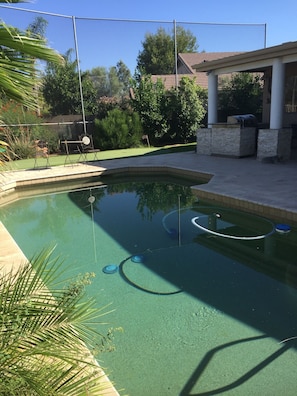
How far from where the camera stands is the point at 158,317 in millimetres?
3053

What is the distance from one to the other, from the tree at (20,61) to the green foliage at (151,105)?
13.7 m

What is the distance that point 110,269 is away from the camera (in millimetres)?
4008

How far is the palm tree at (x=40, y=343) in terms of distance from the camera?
3.69 ft

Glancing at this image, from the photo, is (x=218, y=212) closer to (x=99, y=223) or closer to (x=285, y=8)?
(x=99, y=223)

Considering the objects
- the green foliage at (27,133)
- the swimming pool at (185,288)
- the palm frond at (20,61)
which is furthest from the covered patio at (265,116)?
the palm frond at (20,61)

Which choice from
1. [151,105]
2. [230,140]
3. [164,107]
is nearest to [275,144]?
[230,140]

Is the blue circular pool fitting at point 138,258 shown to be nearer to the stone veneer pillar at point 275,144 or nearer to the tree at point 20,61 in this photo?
the tree at point 20,61

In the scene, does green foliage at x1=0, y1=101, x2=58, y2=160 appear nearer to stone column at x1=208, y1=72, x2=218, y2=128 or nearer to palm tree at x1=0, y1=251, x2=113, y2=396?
stone column at x1=208, y1=72, x2=218, y2=128

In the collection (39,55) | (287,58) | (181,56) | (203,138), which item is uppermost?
(181,56)

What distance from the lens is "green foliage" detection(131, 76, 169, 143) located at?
15.0 meters

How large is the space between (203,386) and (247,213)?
375cm

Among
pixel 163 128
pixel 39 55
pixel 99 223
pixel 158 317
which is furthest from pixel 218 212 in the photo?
pixel 163 128

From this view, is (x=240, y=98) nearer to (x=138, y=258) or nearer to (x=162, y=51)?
(x=138, y=258)

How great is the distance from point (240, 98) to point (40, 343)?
56.6ft
